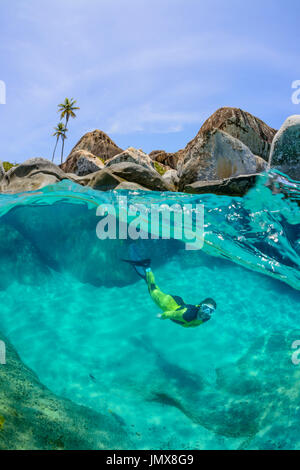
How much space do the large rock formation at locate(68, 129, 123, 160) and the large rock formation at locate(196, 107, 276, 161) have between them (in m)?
22.5

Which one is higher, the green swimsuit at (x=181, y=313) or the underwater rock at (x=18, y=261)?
the underwater rock at (x=18, y=261)

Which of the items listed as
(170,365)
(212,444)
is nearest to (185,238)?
(170,365)

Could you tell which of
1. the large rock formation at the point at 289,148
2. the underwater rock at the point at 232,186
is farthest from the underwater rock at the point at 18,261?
the large rock formation at the point at 289,148

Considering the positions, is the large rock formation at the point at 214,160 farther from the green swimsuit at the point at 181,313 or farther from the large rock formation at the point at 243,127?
the green swimsuit at the point at 181,313

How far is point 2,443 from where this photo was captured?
3.02 metres

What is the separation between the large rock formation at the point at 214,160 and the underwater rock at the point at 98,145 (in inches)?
1110

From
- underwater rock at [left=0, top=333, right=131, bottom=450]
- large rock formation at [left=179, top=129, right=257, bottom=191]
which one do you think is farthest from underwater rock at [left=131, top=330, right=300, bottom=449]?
large rock formation at [left=179, top=129, right=257, bottom=191]

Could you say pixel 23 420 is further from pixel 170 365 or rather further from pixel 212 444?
pixel 170 365

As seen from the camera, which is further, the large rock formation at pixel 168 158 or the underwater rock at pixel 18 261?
the large rock formation at pixel 168 158

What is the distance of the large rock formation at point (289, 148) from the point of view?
1140 cm

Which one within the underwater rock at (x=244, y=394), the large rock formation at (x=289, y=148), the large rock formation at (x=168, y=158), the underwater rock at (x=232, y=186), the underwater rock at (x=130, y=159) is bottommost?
the underwater rock at (x=244, y=394)

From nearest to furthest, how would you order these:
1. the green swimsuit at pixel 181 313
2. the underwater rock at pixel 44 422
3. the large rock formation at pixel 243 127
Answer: the underwater rock at pixel 44 422
the green swimsuit at pixel 181 313
the large rock formation at pixel 243 127

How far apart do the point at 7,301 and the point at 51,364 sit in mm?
2790
